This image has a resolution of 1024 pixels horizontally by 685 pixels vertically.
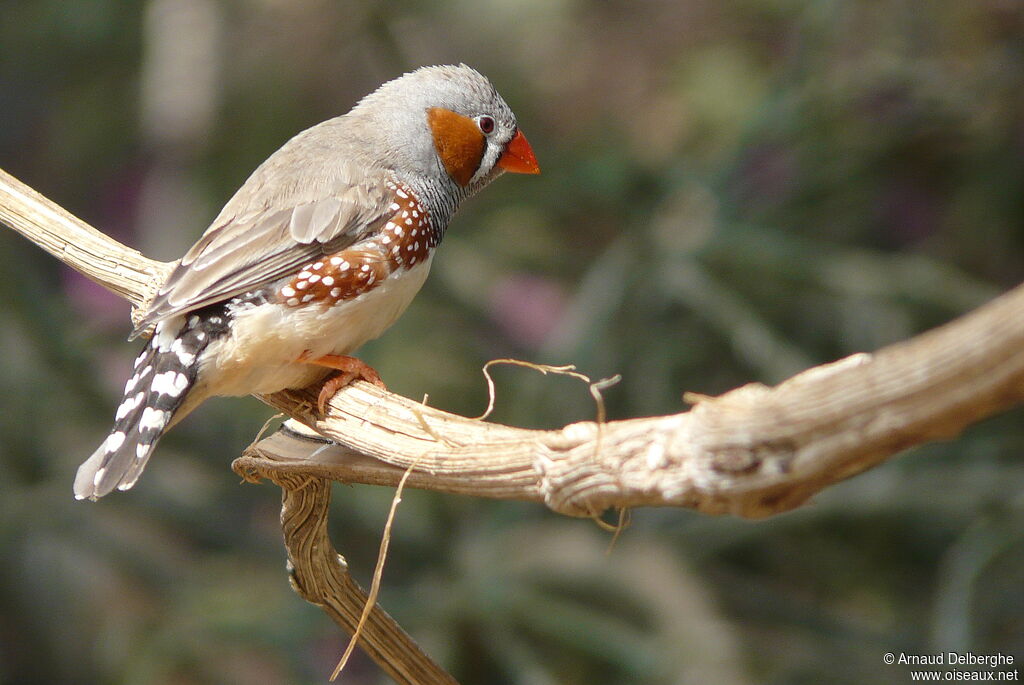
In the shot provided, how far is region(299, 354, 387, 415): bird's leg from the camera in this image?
7.32 feet

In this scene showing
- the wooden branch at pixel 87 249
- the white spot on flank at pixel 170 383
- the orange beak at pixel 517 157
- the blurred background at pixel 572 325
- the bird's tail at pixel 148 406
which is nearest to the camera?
the bird's tail at pixel 148 406

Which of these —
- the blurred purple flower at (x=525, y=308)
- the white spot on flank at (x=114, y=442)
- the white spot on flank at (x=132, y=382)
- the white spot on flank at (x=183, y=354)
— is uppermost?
the blurred purple flower at (x=525, y=308)

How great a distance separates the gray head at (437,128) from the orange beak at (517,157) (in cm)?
3

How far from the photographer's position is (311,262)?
7.89 ft

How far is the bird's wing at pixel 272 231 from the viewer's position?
2271 mm

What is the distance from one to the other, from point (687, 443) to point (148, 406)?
1197 mm

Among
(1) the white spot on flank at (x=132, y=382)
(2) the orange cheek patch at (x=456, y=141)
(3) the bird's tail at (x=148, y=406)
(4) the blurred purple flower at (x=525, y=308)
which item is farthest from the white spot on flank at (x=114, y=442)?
(4) the blurred purple flower at (x=525, y=308)

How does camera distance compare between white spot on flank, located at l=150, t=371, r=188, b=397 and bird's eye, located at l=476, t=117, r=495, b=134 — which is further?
bird's eye, located at l=476, t=117, r=495, b=134

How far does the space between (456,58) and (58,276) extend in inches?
101

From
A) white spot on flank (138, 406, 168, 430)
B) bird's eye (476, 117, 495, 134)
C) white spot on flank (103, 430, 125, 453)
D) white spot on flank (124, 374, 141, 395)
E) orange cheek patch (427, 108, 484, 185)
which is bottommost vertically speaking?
white spot on flank (103, 430, 125, 453)

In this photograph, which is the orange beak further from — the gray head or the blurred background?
the blurred background

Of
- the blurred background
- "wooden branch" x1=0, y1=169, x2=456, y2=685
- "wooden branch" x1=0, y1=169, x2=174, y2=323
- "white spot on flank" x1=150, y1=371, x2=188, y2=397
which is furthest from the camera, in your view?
the blurred background

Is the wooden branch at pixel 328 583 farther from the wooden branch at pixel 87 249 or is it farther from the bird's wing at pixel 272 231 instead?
the wooden branch at pixel 87 249

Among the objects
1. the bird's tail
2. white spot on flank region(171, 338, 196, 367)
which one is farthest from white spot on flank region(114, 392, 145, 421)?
white spot on flank region(171, 338, 196, 367)
